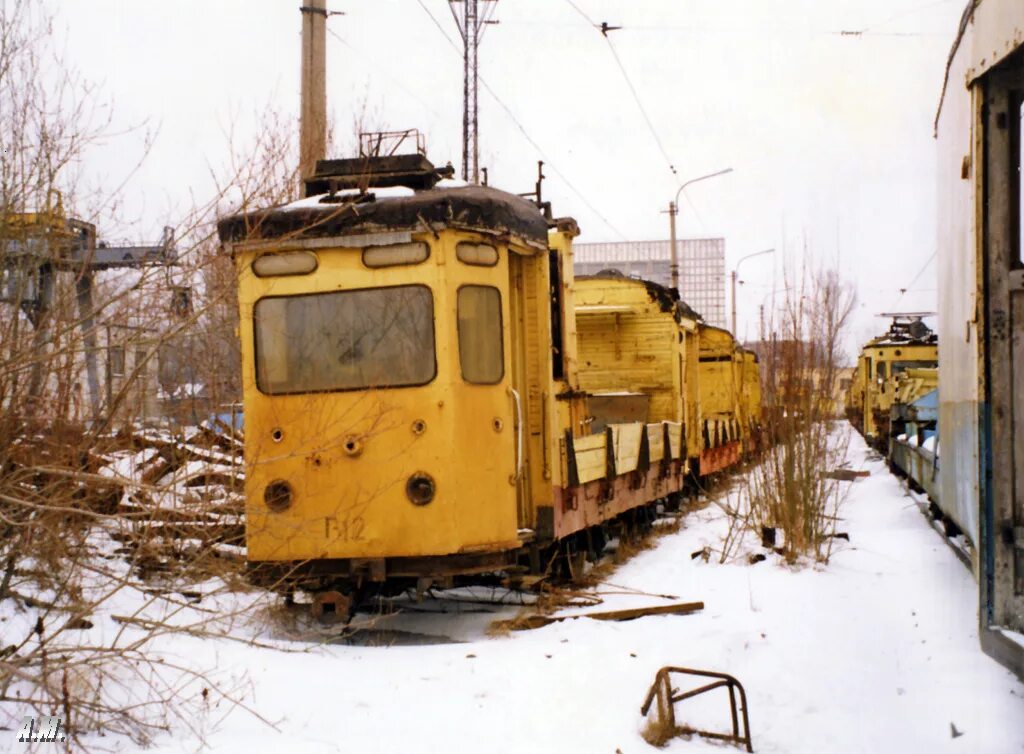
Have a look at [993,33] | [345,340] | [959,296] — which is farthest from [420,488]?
[993,33]

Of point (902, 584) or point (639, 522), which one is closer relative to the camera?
point (902, 584)

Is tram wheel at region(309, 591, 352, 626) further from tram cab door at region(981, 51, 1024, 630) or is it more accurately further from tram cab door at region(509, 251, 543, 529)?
tram cab door at region(981, 51, 1024, 630)

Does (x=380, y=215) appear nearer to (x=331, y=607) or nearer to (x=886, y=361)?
(x=331, y=607)

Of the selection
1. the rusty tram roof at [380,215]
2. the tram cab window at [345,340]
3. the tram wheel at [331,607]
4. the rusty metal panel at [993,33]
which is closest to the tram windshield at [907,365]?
the rusty tram roof at [380,215]

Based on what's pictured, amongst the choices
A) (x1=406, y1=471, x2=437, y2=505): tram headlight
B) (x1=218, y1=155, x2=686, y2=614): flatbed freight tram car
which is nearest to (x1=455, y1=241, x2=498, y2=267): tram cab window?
(x1=218, y1=155, x2=686, y2=614): flatbed freight tram car

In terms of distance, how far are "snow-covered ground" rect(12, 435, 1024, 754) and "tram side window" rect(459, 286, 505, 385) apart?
1.89 metres

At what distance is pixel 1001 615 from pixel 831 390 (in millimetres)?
4949

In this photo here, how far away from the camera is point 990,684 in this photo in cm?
534

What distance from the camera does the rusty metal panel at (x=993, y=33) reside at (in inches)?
190

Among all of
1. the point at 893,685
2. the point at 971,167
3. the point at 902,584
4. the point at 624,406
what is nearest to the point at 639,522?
the point at 624,406

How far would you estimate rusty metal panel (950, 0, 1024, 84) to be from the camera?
190 inches

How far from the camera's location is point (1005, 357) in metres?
5.24

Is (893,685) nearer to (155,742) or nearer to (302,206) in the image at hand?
(155,742)

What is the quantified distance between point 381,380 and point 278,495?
3.64 feet
